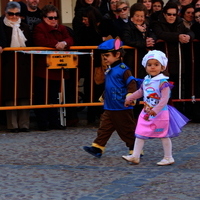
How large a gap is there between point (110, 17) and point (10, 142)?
3.37 meters

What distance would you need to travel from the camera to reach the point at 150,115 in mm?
8258

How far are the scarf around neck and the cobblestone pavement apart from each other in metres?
1.51

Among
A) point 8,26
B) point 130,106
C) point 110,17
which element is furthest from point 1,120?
point 130,106

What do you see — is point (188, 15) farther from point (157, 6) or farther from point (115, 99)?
point (115, 99)

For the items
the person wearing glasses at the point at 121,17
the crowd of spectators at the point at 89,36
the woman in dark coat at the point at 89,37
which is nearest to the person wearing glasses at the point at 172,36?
the crowd of spectators at the point at 89,36

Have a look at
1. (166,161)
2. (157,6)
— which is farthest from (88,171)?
(157,6)

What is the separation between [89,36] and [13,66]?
133 centimetres

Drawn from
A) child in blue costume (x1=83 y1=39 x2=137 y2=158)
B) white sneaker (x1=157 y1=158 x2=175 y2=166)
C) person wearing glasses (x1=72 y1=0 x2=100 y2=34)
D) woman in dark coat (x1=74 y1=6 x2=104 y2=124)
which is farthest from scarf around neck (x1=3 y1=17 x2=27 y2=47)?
white sneaker (x1=157 y1=158 x2=175 y2=166)

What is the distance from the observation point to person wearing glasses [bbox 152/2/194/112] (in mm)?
12070

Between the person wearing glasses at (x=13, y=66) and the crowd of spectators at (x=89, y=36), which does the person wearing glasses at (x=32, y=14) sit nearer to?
the crowd of spectators at (x=89, y=36)

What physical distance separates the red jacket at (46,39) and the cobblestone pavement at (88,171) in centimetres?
125

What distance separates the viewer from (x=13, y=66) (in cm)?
1134

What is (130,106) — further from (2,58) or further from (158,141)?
(2,58)

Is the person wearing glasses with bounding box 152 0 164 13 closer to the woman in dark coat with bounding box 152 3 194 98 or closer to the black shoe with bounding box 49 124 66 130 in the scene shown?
the woman in dark coat with bounding box 152 3 194 98
